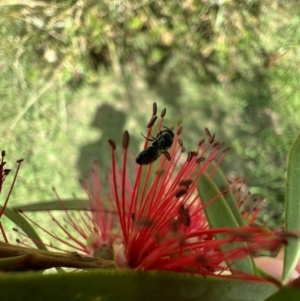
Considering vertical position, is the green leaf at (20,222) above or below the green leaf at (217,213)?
below

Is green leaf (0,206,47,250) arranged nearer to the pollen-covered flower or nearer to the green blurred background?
the pollen-covered flower

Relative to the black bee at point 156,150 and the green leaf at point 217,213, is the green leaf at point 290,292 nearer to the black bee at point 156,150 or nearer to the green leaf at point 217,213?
the green leaf at point 217,213

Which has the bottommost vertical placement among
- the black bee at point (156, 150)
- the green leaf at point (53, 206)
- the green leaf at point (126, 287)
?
the green leaf at point (53, 206)

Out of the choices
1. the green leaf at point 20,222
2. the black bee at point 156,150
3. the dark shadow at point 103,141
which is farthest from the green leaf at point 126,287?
the dark shadow at point 103,141

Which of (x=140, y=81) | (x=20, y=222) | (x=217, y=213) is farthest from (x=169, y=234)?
(x=140, y=81)

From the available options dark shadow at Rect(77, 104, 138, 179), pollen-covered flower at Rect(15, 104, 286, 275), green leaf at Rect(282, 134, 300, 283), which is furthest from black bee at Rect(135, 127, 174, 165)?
dark shadow at Rect(77, 104, 138, 179)

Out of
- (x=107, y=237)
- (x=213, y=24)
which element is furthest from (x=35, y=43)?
(x=107, y=237)
